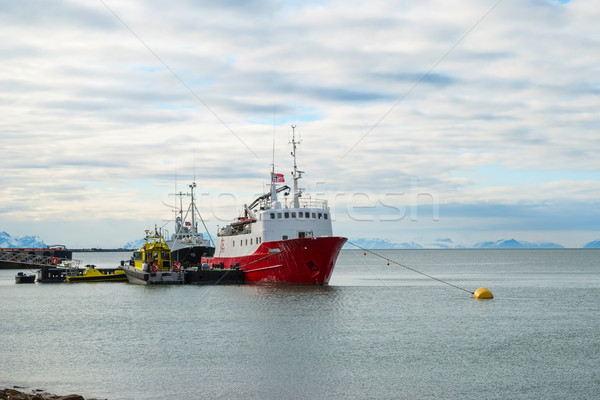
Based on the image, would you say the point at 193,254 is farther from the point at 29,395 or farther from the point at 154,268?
the point at 29,395

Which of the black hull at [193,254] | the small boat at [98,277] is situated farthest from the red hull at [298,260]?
the black hull at [193,254]

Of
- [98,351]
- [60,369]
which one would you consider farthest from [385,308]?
[60,369]

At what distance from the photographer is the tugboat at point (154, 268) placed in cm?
6544

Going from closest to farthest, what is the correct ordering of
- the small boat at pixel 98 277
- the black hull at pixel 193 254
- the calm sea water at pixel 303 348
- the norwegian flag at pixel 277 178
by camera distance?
the calm sea water at pixel 303 348
the norwegian flag at pixel 277 178
the small boat at pixel 98 277
the black hull at pixel 193 254

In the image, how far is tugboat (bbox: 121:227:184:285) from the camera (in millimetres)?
65438

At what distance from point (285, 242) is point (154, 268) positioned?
20.7 meters

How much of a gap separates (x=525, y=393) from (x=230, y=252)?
157 ft

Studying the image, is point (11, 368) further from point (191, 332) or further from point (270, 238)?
point (270, 238)

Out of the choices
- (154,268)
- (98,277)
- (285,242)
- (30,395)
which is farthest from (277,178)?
(30,395)

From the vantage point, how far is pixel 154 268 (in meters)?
67.9

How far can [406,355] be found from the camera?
2708cm

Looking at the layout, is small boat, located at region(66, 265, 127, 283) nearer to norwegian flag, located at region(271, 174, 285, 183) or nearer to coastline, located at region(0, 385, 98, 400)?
norwegian flag, located at region(271, 174, 285, 183)

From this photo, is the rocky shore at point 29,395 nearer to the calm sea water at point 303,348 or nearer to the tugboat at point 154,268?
the calm sea water at point 303,348

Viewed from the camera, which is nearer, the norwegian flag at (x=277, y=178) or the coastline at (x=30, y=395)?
the coastline at (x=30, y=395)
